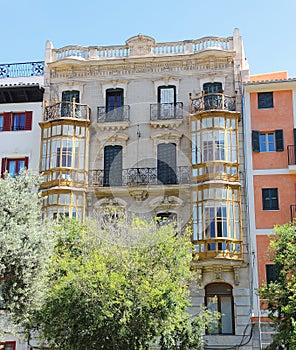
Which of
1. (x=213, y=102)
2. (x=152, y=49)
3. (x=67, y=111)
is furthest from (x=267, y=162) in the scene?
(x=67, y=111)

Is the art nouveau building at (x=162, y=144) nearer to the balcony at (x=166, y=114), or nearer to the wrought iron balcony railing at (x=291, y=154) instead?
the balcony at (x=166, y=114)

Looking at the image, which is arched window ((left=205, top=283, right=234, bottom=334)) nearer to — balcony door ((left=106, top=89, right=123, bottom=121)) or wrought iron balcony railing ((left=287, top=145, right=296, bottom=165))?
wrought iron balcony railing ((left=287, top=145, right=296, bottom=165))

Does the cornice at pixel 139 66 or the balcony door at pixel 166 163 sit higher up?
the cornice at pixel 139 66

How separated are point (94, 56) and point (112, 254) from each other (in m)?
14.0

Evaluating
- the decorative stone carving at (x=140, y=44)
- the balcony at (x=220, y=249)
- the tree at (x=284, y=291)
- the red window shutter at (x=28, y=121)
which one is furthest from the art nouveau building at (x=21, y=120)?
the tree at (x=284, y=291)

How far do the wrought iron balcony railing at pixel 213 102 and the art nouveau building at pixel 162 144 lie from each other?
0.05 meters

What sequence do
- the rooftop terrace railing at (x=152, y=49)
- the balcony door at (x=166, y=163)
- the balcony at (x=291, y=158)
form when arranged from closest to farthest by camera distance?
the balcony at (x=291, y=158), the balcony door at (x=166, y=163), the rooftop terrace railing at (x=152, y=49)

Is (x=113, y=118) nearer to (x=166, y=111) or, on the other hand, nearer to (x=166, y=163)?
(x=166, y=111)

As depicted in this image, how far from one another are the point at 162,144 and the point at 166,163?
1048 mm

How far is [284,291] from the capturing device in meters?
22.8

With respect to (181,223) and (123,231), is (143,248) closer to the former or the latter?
(123,231)

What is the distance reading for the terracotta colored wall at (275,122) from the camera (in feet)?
98.6

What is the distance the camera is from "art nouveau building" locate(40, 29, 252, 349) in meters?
28.8

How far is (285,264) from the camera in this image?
2336cm
